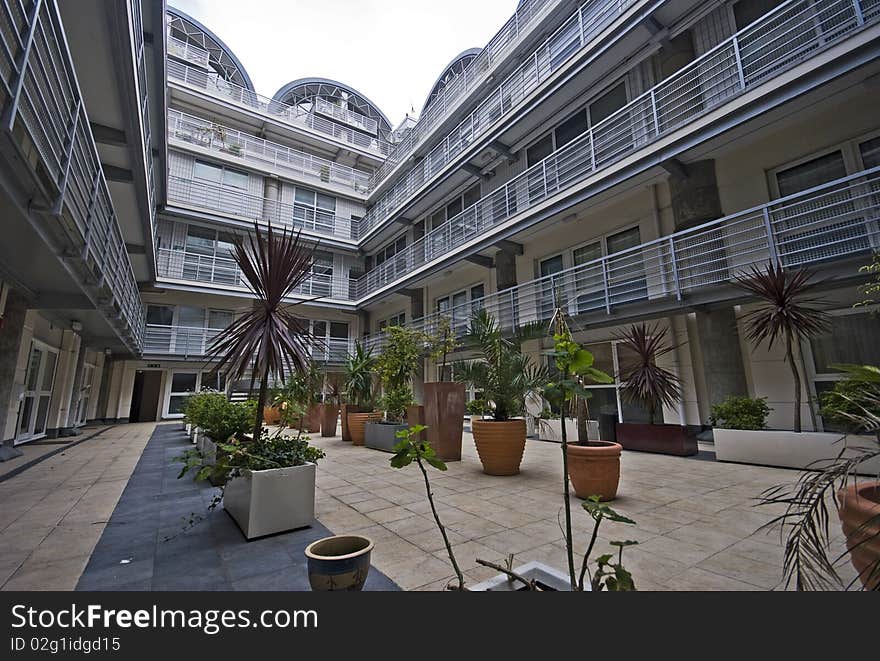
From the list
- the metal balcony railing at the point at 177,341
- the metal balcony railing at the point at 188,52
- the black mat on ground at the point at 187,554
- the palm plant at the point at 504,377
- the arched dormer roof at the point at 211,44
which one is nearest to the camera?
the black mat on ground at the point at 187,554

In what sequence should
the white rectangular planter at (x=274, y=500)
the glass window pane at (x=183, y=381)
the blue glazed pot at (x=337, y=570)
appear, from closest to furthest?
the blue glazed pot at (x=337, y=570)
the white rectangular planter at (x=274, y=500)
the glass window pane at (x=183, y=381)

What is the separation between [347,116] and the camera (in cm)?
2233

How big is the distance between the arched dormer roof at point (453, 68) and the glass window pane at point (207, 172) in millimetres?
9556

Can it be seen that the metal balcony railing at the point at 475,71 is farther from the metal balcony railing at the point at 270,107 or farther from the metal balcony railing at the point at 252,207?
the metal balcony railing at the point at 270,107

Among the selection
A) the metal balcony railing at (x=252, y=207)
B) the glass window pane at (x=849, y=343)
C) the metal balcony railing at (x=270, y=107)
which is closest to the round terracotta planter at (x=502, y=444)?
the glass window pane at (x=849, y=343)

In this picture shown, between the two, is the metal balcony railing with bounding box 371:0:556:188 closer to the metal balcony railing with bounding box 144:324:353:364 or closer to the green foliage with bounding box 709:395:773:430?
the metal balcony railing with bounding box 144:324:353:364

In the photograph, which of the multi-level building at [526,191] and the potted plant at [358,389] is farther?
the potted plant at [358,389]

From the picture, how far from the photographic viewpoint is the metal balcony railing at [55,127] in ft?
8.43

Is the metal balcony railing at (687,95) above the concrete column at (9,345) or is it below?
above

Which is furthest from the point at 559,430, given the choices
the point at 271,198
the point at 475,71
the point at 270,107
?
the point at 270,107

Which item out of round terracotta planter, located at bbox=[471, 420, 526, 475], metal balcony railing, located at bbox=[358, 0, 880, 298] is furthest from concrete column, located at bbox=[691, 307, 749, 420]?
round terracotta planter, located at bbox=[471, 420, 526, 475]

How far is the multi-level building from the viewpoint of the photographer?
4.97m

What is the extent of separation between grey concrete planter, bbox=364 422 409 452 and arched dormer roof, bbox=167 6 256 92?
64.6ft

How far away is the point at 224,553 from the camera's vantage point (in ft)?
8.88
